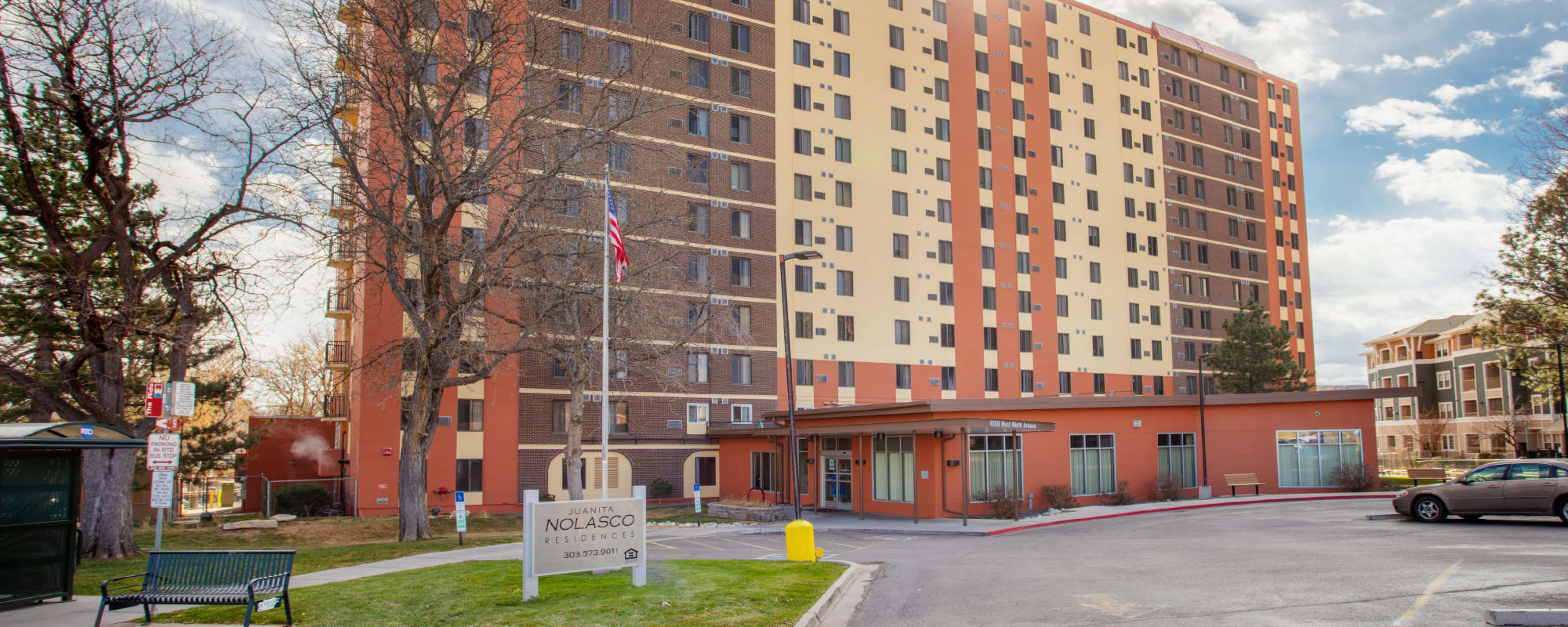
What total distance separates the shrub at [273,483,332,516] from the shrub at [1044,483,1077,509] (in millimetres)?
27382

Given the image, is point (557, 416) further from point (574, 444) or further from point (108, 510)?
point (108, 510)

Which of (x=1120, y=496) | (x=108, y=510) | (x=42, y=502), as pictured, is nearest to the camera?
(x=42, y=502)

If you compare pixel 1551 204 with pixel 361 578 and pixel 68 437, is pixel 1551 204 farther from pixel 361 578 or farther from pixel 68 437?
pixel 68 437

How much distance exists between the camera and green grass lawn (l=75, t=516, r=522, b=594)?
1944 cm

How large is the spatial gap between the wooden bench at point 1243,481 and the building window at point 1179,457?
130cm

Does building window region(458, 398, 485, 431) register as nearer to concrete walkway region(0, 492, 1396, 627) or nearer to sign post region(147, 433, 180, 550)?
concrete walkway region(0, 492, 1396, 627)

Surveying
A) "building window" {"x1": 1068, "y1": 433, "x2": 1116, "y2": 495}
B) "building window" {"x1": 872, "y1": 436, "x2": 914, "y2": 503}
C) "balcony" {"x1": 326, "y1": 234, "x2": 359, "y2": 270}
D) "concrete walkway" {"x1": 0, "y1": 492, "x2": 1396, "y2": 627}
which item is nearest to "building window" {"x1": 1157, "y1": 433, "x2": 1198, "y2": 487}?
"concrete walkway" {"x1": 0, "y1": 492, "x2": 1396, "y2": 627}

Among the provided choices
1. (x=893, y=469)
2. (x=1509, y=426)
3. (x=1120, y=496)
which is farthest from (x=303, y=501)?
(x=1509, y=426)

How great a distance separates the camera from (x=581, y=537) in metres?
13.0

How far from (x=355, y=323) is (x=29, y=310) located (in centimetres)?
1694

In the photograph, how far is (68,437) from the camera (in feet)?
40.6

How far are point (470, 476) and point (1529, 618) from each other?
35950mm

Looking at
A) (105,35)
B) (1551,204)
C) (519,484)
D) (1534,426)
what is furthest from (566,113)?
(1534,426)

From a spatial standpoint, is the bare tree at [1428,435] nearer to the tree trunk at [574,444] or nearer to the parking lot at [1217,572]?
the parking lot at [1217,572]
